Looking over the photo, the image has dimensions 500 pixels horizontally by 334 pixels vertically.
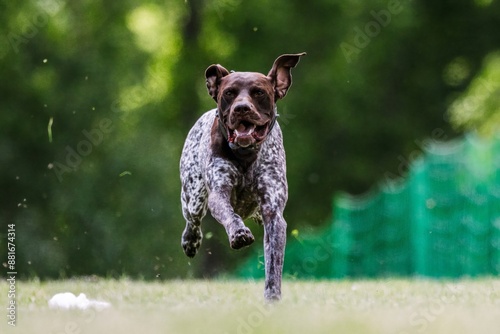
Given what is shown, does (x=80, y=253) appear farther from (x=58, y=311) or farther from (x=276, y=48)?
(x=58, y=311)

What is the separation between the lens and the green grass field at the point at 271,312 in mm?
4500

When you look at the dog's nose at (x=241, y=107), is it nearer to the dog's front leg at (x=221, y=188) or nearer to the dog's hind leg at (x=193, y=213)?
the dog's front leg at (x=221, y=188)

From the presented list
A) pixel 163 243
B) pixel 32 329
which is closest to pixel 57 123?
pixel 163 243

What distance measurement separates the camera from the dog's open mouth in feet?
20.2

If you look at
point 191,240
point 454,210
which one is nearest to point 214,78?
point 191,240

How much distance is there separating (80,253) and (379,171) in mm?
7044

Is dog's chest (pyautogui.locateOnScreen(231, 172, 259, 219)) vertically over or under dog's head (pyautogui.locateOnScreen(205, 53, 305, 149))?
under

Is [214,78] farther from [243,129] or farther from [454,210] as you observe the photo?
[454,210]

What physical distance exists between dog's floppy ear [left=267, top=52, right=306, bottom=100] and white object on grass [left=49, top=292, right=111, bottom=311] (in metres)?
1.69

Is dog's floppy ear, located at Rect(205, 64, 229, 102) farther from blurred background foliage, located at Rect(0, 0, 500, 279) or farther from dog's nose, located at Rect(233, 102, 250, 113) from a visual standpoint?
blurred background foliage, located at Rect(0, 0, 500, 279)

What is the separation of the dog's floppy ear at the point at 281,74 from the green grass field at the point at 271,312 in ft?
4.29

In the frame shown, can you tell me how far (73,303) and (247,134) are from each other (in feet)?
4.88

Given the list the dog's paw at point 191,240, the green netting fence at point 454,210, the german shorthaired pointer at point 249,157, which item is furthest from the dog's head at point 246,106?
the green netting fence at point 454,210

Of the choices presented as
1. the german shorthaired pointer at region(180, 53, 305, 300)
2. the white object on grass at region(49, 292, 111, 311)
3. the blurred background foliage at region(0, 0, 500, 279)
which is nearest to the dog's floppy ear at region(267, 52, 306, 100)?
the german shorthaired pointer at region(180, 53, 305, 300)
